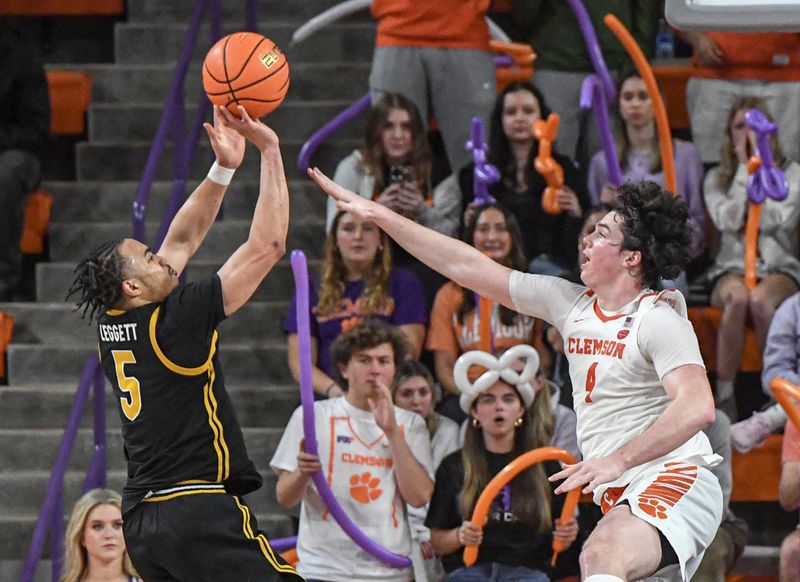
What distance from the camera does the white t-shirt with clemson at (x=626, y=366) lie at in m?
5.34

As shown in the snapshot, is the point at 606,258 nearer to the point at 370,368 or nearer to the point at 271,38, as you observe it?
the point at 370,368

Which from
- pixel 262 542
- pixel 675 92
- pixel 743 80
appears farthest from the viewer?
pixel 675 92

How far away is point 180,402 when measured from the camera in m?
5.78

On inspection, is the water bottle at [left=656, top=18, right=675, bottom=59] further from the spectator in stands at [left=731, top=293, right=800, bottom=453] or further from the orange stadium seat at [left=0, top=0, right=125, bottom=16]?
the orange stadium seat at [left=0, top=0, right=125, bottom=16]

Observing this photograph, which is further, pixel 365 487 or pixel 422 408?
pixel 422 408

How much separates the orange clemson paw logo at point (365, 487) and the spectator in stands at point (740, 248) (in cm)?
198

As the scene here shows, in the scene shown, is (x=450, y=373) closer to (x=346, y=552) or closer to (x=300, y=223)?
(x=346, y=552)

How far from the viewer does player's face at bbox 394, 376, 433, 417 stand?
7.64 m

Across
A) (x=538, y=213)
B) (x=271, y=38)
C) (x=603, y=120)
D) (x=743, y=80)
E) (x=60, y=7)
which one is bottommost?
(x=538, y=213)

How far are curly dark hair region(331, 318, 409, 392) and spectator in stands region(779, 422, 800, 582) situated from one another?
183cm

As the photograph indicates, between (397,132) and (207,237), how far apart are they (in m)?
1.54

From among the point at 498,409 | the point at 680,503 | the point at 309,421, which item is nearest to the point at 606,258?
the point at 680,503

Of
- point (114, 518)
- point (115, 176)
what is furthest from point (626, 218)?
point (115, 176)

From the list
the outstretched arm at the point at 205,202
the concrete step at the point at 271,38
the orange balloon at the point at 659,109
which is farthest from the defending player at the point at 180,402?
the concrete step at the point at 271,38
